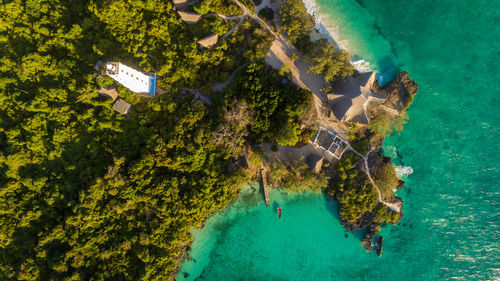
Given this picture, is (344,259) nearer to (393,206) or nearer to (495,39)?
(393,206)

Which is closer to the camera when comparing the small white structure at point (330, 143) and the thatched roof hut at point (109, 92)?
the thatched roof hut at point (109, 92)

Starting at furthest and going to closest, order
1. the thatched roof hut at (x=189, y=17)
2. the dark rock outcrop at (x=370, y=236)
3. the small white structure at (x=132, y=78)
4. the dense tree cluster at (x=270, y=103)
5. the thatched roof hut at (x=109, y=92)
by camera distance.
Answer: the dark rock outcrop at (x=370, y=236), the thatched roof hut at (x=189, y=17), the dense tree cluster at (x=270, y=103), the thatched roof hut at (x=109, y=92), the small white structure at (x=132, y=78)

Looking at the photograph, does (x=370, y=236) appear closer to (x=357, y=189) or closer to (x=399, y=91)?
(x=357, y=189)

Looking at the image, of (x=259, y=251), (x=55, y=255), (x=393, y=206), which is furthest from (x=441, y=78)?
(x=55, y=255)

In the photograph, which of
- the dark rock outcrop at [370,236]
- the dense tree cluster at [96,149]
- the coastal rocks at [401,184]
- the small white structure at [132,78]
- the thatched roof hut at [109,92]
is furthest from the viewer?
the coastal rocks at [401,184]

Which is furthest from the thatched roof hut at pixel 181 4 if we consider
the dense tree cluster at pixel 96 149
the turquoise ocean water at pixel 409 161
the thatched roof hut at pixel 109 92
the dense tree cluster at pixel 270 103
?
the turquoise ocean water at pixel 409 161

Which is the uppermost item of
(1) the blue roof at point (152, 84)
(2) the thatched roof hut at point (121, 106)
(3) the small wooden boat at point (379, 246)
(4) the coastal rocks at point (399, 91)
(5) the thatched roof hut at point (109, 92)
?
(4) the coastal rocks at point (399, 91)

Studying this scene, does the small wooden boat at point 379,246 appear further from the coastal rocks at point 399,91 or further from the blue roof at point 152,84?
the blue roof at point 152,84
